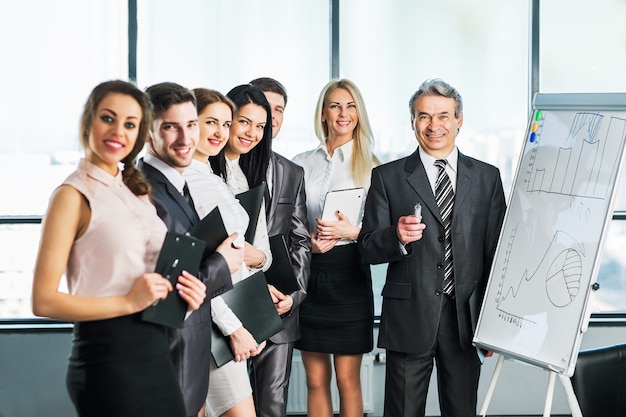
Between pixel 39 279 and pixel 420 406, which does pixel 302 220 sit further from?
pixel 39 279

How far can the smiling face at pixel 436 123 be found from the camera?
3314 millimetres

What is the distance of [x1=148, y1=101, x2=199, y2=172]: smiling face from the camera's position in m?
2.47

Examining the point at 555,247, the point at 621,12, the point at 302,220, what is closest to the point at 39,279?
the point at 302,220

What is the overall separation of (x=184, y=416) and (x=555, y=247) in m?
1.60

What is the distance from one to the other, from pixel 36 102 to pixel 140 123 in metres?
2.83

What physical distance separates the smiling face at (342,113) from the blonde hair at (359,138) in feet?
0.06

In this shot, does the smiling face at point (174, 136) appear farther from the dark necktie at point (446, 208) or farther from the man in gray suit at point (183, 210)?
the dark necktie at point (446, 208)

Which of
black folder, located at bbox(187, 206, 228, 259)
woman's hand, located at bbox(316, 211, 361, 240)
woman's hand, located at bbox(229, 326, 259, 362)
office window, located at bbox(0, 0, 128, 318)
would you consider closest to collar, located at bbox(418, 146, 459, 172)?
woman's hand, located at bbox(316, 211, 361, 240)

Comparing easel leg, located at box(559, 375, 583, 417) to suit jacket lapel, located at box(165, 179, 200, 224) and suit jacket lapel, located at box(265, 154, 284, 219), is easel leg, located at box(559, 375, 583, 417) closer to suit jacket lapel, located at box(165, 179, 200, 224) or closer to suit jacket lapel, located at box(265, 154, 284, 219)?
suit jacket lapel, located at box(265, 154, 284, 219)

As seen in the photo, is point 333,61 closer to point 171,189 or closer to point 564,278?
point 564,278

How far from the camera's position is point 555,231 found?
3094 mm

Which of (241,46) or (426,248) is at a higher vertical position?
(241,46)

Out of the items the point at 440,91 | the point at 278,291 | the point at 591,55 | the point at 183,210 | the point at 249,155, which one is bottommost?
the point at 278,291

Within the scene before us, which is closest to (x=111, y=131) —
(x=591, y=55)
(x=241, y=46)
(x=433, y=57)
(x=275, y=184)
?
(x=275, y=184)
